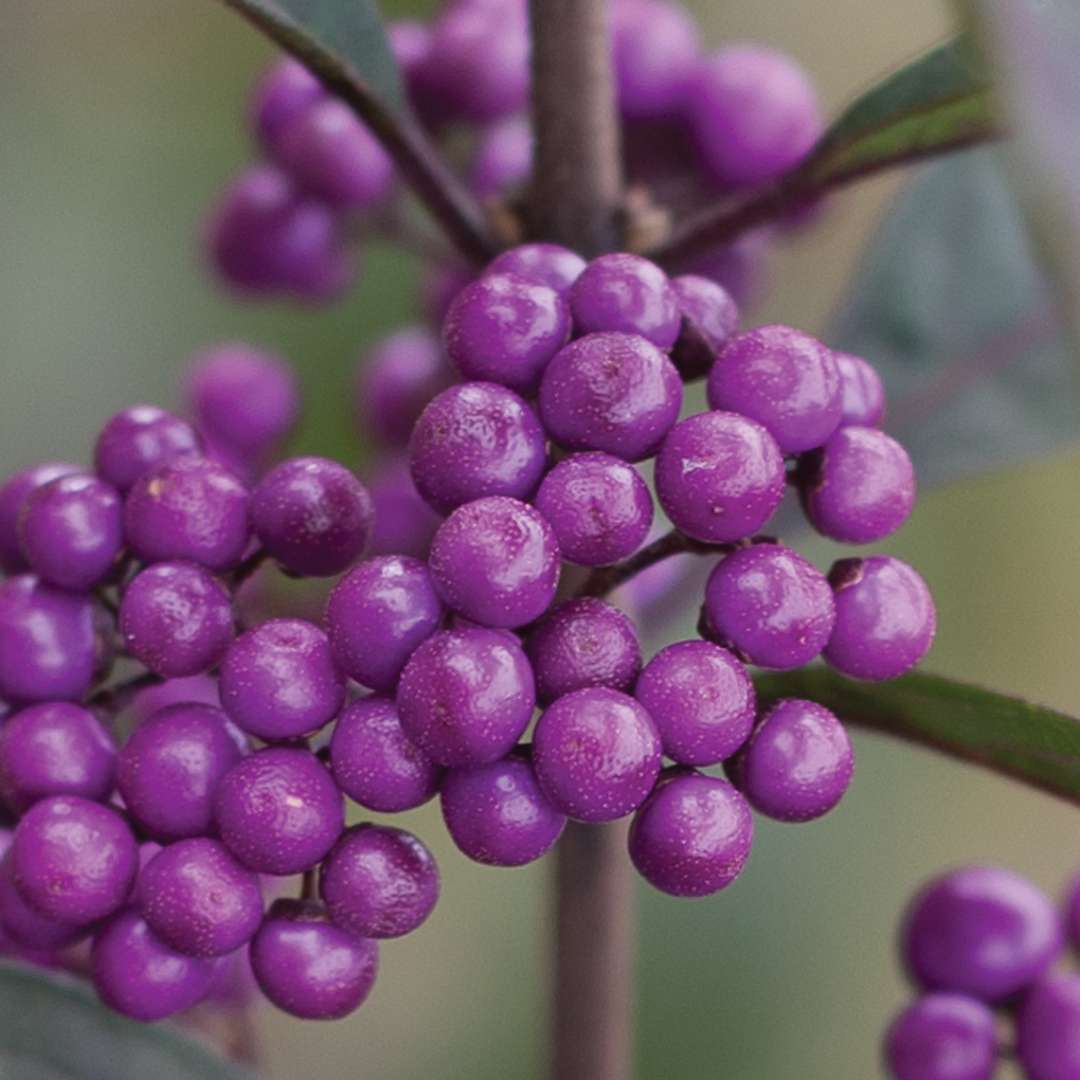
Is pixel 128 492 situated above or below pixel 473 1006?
above

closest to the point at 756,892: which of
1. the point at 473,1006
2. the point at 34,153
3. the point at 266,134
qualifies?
the point at 473,1006

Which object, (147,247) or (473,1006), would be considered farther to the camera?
(147,247)

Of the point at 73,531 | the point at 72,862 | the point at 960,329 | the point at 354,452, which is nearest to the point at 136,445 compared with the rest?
the point at 73,531

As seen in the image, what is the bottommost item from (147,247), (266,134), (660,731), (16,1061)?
(16,1061)

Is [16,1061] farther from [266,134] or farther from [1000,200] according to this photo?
[1000,200]

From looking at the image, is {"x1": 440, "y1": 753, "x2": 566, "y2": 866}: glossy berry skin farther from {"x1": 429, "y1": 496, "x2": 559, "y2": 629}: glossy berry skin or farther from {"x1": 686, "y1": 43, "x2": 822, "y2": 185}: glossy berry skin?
{"x1": 686, "y1": 43, "x2": 822, "y2": 185}: glossy berry skin

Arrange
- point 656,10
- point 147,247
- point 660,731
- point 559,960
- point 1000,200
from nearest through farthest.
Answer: point 660,731 < point 559,960 < point 656,10 < point 1000,200 < point 147,247
